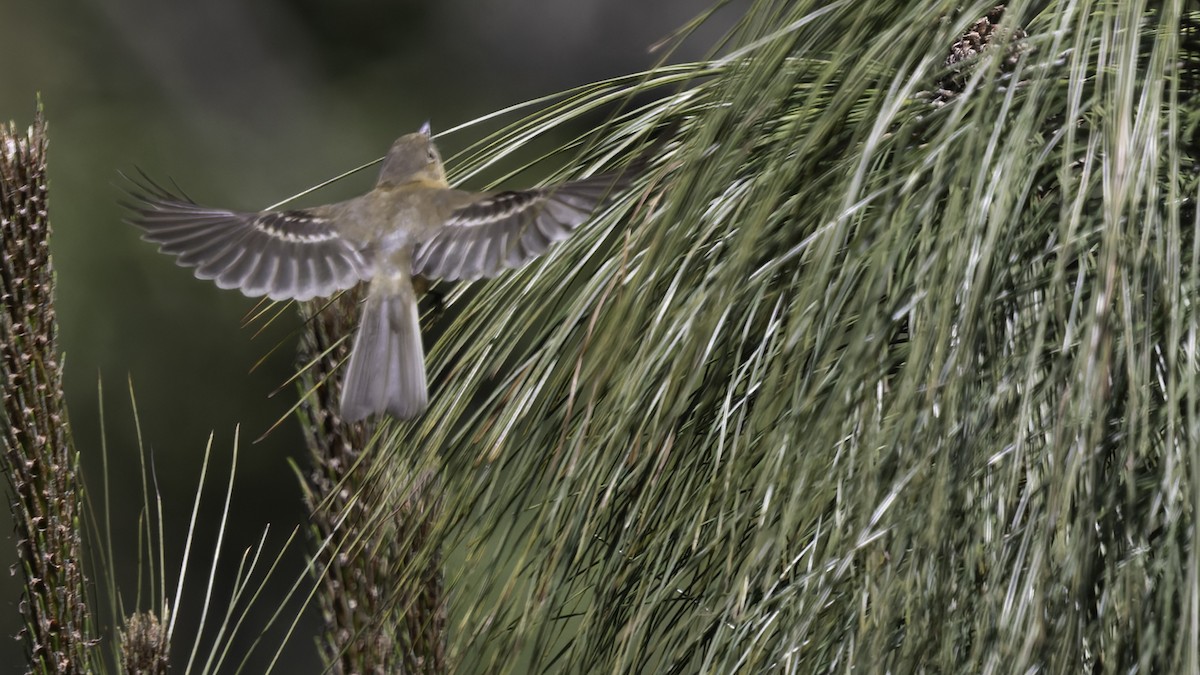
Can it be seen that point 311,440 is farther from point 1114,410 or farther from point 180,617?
point 180,617

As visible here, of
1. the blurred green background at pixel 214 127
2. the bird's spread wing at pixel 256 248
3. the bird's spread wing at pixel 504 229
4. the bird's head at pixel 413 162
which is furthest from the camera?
the blurred green background at pixel 214 127

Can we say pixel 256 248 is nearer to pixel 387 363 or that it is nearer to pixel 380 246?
pixel 380 246

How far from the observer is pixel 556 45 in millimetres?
3051

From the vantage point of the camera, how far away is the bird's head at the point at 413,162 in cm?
119

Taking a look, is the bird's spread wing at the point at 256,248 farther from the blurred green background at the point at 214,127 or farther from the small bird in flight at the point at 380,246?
the blurred green background at the point at 214,127

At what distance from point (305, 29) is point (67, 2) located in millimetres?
520

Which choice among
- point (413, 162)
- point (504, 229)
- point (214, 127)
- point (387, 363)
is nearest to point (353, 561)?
point (387, 363)

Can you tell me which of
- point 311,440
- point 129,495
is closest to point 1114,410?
point 311,440

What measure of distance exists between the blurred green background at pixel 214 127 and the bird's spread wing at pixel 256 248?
5.26 feet

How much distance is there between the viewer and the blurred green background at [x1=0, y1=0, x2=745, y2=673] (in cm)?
278

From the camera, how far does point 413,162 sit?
1.19 m

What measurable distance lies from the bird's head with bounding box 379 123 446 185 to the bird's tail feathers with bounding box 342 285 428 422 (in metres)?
0.16

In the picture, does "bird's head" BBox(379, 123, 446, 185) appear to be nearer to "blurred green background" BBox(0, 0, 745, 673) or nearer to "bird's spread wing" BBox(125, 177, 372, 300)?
"bird's spread wing" BBox(125, 177, 372, 300)

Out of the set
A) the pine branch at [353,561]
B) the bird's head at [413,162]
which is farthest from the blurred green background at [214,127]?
the pine branch at [353,561]
